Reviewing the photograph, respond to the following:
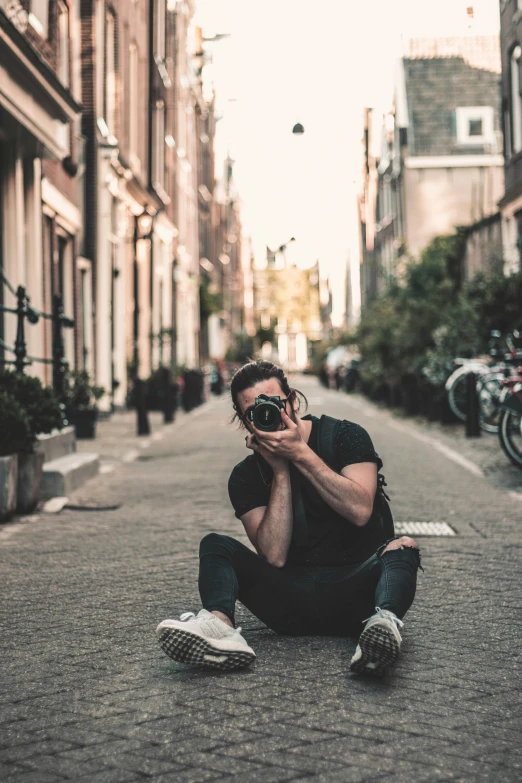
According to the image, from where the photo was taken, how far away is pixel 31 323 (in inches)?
399

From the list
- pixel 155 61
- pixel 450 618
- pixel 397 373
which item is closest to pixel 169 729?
pixel 450 618

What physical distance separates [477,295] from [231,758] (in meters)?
17.0

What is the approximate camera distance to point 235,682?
4062mm

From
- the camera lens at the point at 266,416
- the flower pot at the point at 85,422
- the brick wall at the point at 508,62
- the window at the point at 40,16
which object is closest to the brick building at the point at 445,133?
the brick wall at the point at 508,62

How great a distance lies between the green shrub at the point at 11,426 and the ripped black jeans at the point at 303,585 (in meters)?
3.96

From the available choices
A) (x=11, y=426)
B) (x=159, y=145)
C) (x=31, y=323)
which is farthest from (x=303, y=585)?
(x=159, y=145)

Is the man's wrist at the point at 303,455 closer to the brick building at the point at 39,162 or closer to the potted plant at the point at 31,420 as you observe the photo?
the potted plant at the point at 31,420

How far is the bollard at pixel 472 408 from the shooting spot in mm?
15438

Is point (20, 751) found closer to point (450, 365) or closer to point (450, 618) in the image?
point (450, 618)

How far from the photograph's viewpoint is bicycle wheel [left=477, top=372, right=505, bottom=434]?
1530 centimetres

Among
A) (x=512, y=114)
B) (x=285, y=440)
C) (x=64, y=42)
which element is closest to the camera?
(x=285, y=440)

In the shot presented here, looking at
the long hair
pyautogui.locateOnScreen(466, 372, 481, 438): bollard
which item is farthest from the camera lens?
pyautogui.locateOnScreen(466, 372, 481, 438): bollard

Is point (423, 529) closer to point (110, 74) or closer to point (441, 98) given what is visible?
point (110, 74)

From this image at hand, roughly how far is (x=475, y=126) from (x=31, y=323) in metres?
35.9
